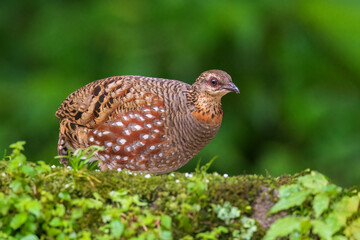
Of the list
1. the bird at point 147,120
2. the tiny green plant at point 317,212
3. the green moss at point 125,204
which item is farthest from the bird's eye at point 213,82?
the tiny green plant at point 317,212

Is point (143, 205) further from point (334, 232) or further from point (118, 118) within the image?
point (118, 118)

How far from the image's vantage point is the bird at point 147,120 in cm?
507

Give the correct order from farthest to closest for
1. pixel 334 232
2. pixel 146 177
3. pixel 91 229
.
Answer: pixel 146 177 < pixel 91 229 < pixel 334 232

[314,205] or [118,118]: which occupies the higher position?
[118,118]

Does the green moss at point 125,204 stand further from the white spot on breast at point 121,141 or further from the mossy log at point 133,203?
the white spot on breast at point 121,141

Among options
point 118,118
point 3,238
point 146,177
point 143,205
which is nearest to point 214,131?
point 118,118

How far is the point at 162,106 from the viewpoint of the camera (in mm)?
5184

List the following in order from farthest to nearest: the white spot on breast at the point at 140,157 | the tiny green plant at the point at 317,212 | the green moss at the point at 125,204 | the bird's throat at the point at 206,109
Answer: the bird's throat at the point at 206,109, the white spot on breast at the point at 140,157, the green moss at the point at 125,204, the tiny green plant at the point at 317,212

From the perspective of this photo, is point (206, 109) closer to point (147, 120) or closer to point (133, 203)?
point (147, 120)

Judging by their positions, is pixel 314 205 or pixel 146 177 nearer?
pixel 314 205

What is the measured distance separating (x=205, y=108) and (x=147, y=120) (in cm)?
54

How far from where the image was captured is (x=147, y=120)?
5.10 metres

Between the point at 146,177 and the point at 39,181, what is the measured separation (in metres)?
0.70

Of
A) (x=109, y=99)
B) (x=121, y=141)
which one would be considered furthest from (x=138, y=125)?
→ (x=109, y=99)
